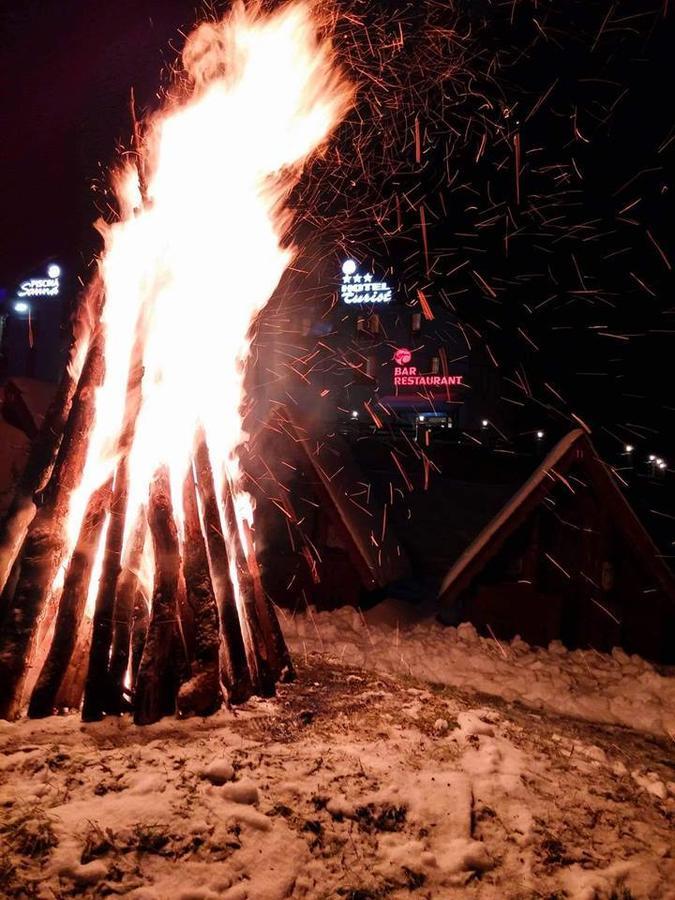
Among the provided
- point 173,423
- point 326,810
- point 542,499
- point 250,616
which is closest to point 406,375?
point 542,499

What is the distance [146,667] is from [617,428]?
24769mm

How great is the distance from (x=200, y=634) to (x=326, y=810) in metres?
1.70

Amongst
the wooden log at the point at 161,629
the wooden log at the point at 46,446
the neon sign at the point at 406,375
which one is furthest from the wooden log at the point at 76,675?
the neon sign at the point at 406,375

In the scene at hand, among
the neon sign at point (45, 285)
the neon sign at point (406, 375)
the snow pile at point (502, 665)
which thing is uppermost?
the neon sign at point (45, 285)

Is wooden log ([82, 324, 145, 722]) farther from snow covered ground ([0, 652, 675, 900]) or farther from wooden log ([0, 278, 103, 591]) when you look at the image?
wooden log ([0, 278, 103, 591])

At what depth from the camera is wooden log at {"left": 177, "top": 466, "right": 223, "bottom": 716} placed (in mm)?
4203

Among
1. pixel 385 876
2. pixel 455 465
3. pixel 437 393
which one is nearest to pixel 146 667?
pixel 385 876

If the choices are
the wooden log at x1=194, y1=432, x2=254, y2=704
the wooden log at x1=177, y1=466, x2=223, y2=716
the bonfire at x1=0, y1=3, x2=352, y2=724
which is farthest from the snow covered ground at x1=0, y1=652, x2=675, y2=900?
the bonfire at x1=0, y1=3, x2=352, y2=724

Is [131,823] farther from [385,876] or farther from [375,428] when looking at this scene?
[375,428]

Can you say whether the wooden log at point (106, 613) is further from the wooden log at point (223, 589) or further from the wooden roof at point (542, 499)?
the wooden roof at point (542, 499)

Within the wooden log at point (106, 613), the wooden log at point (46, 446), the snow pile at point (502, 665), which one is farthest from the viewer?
the snow pile at point (502, 665)

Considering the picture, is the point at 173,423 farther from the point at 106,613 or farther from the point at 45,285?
the point at 45,285

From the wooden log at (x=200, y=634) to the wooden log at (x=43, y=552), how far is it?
1.05 metres

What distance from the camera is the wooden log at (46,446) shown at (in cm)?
510
